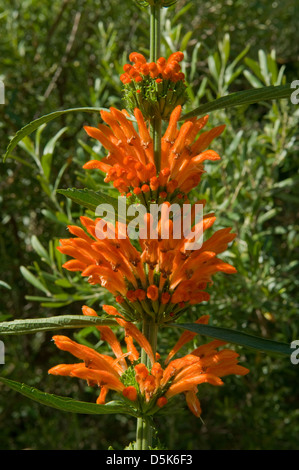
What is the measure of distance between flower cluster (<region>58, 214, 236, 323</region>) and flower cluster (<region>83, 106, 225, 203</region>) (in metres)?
0.07

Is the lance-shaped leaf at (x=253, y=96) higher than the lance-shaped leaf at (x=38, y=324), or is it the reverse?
the lance-shaped leaf at (x=253, y=96)

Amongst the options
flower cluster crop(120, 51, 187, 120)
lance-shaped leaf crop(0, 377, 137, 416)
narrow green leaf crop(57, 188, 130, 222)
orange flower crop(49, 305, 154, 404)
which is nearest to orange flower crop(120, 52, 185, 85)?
flower cluster crop(120, 51, 187, 120)

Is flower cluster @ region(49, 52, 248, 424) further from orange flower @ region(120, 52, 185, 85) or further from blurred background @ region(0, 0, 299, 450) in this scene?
blurred background @ region(0, 0, 299, 450)

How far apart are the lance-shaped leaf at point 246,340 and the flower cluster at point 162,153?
241 millimetres

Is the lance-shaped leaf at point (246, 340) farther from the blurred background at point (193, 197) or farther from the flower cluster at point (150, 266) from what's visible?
the blurred background at point (193, 197)

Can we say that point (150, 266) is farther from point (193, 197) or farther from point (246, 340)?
point (193, 197)

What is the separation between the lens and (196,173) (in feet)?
3.04

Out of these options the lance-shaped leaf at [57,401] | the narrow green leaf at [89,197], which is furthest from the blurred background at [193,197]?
the lance-shaped leaf at [57,401]

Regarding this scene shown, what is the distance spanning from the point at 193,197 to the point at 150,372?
2.69ft

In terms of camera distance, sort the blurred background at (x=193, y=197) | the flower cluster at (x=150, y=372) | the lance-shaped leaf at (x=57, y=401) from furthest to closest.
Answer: the blurred background at (x=193, y=197)
the flower cluster at (x=150, y=372)
the lance-shaped leaf at (x=57, y=401)

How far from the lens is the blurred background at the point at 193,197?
1.62m

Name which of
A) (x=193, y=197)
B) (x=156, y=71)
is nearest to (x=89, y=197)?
(x=156, y=71)

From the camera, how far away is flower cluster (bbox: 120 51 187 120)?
2.92ft
